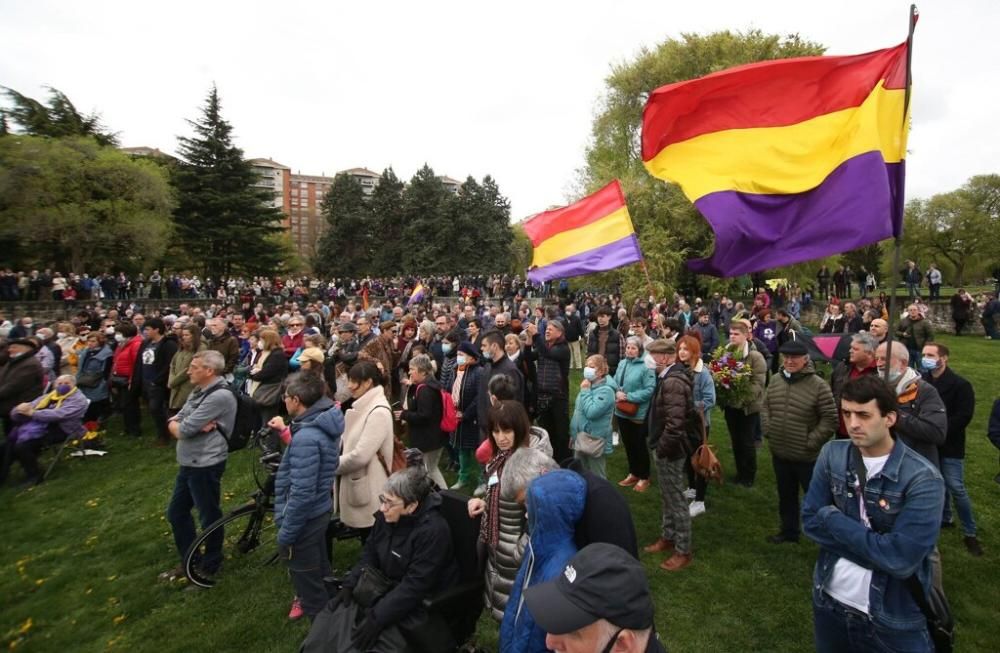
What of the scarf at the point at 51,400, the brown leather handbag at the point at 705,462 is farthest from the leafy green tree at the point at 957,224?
the scarf at the point at 51,400

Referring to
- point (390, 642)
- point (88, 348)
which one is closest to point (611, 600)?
point (390, 642)

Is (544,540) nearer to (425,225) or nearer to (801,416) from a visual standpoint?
(801,416)

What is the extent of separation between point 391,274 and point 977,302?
4316 cm

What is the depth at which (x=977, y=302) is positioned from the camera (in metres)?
21.2

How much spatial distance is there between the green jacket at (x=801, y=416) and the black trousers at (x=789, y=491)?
0.39ft

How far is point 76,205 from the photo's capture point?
27484 mm

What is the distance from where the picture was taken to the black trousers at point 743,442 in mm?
6121

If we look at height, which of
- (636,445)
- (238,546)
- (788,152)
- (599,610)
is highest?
(788,152)

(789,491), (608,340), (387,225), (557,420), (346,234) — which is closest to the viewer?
(789,491)

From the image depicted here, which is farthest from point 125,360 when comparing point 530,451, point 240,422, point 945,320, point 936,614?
point 945,320

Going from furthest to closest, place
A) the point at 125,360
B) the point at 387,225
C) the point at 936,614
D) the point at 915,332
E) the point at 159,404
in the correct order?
1. the point at 387,225
2. the point at 915,332
3. the point at 125,360
4. the point at 159,404
5. the point at 936,614

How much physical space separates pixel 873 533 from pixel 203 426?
4.60 meters

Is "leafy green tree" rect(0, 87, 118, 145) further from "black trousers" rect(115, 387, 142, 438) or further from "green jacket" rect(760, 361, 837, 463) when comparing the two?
"green jacket" rect(760, 361, 837, 463)

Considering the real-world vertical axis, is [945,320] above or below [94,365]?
above
